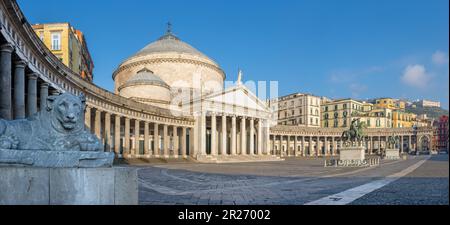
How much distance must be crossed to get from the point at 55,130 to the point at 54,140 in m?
0.19

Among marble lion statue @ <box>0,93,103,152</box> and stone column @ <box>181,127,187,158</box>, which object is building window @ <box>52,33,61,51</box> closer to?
stone column @ <box>181,127,187,158</box>

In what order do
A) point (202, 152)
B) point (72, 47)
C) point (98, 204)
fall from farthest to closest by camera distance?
point (202, 152) < point (72, 47) < point (98, 204)

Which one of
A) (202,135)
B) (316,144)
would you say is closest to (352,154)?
(202,135)

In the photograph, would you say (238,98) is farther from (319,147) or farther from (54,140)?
(54,140)

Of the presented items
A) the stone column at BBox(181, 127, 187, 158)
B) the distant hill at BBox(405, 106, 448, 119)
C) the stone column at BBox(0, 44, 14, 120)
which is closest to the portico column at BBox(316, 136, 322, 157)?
the stone column at BBox(181, 127, 187, 158)

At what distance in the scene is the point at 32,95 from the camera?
22422 millimetres

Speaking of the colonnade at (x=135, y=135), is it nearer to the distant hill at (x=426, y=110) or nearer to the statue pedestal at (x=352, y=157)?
the statue pedestal at (x=352, y=157)

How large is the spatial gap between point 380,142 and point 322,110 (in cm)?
2592

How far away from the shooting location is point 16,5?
60.3 feet

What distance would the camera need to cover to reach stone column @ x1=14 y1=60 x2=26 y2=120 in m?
19.3

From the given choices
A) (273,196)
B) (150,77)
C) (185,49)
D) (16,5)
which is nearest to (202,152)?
(150,77)

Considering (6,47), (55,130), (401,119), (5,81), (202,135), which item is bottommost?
(202,135)

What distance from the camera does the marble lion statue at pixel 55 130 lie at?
587cm
